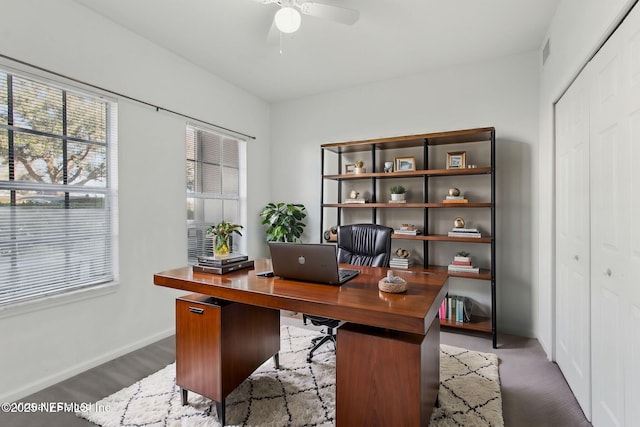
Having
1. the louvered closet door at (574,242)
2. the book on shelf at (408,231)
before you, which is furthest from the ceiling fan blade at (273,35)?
the book on shelf at (408,231)

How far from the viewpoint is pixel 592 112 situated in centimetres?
176

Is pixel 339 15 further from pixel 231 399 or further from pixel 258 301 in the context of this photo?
pixel 231 399

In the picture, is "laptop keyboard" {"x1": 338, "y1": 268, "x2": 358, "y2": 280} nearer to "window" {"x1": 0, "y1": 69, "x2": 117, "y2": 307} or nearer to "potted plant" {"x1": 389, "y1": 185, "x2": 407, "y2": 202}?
"potted plant" {"x1": 389, "y1": 185, "x2": 407, "y2": 202}

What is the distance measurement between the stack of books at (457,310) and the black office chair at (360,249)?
3.55 ft

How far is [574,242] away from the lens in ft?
6.77

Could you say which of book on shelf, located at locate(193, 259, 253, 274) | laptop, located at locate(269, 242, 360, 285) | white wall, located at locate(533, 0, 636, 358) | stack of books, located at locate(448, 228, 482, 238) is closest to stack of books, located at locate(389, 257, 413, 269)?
stack of books, located at locate(448, 228, 482, 238)

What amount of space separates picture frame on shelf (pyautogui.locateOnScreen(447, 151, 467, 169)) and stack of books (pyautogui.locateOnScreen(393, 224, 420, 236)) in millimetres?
716

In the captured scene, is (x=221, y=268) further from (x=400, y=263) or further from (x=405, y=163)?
(x=405, y=163)

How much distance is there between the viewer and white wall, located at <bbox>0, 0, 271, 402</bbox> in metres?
2.05

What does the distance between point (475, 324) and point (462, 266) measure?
1.80 feet

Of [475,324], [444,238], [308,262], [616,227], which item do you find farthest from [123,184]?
[475,324]

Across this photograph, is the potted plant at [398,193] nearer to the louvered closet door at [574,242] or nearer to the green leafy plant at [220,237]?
the louvered closet door at [574,242]

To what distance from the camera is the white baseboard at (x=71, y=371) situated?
1.99 meters

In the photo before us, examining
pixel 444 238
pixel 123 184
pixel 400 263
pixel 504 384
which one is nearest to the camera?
pixel 504 384
